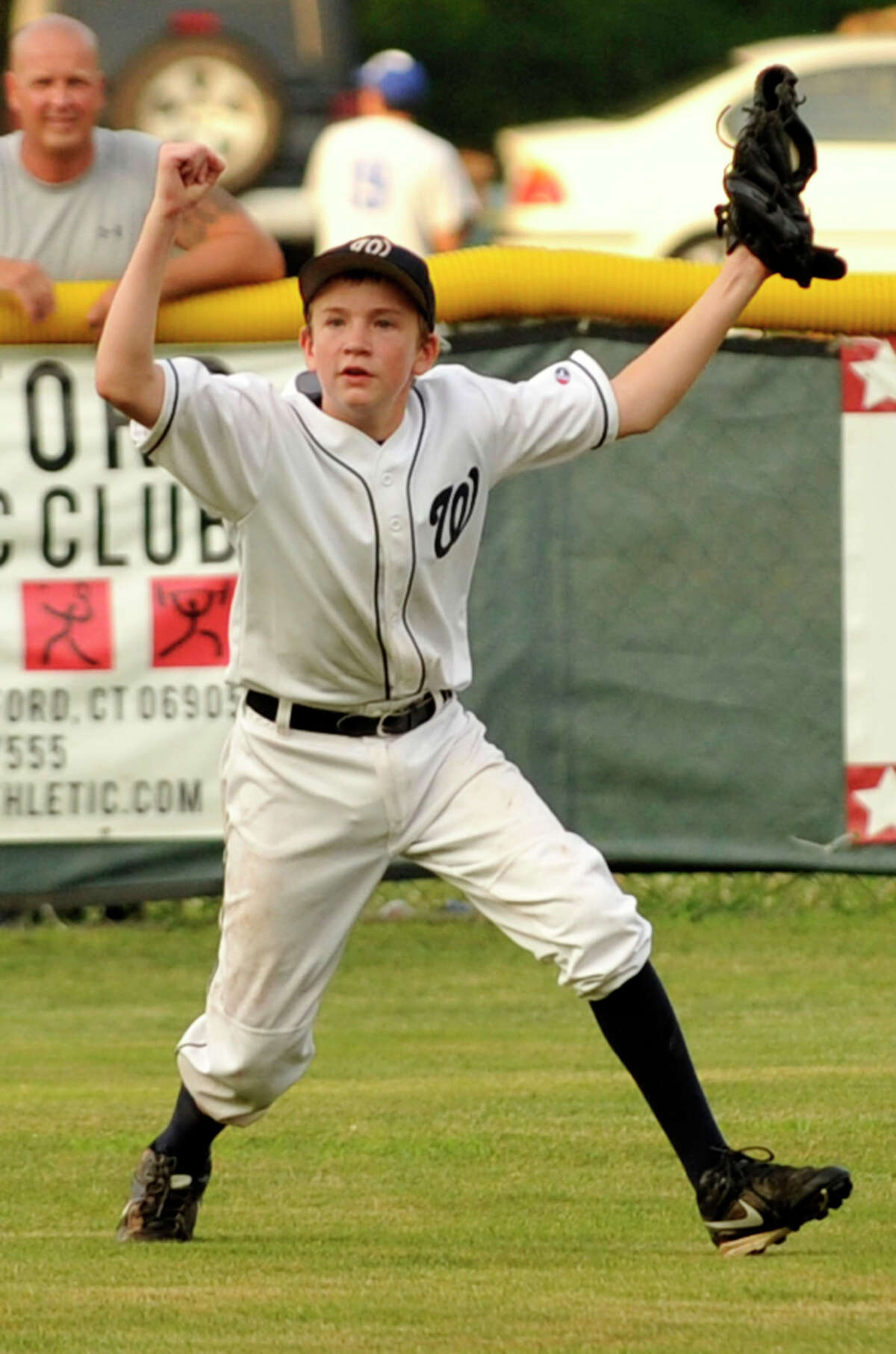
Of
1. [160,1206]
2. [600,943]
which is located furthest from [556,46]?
[600,943]

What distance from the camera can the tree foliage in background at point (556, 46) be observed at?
3111cm

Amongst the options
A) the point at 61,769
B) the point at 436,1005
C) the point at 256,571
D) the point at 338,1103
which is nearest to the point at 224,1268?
the point at 256,571

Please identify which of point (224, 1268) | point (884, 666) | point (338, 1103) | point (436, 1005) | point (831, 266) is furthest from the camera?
point (884, 666)

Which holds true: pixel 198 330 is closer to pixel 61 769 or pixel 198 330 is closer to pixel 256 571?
pixel 61 769

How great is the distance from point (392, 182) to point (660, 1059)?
33.3 feet

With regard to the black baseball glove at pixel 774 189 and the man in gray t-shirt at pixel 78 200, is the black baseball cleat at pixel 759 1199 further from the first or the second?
the man in gray t-shirt at pixel 78 200

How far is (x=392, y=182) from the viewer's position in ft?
48.3

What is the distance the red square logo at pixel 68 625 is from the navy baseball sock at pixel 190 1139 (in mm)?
3185

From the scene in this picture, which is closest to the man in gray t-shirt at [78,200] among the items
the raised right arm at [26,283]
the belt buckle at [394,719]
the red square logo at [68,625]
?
the raised right arm at [26,283]

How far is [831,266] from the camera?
5.36 meters

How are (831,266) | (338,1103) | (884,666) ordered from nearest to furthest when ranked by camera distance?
1. (831,266)
2. (338,1103)
3. (884,666)

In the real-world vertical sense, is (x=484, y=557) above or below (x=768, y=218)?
below

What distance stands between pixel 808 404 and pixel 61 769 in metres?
2.38

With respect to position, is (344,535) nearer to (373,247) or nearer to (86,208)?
(373,247)
